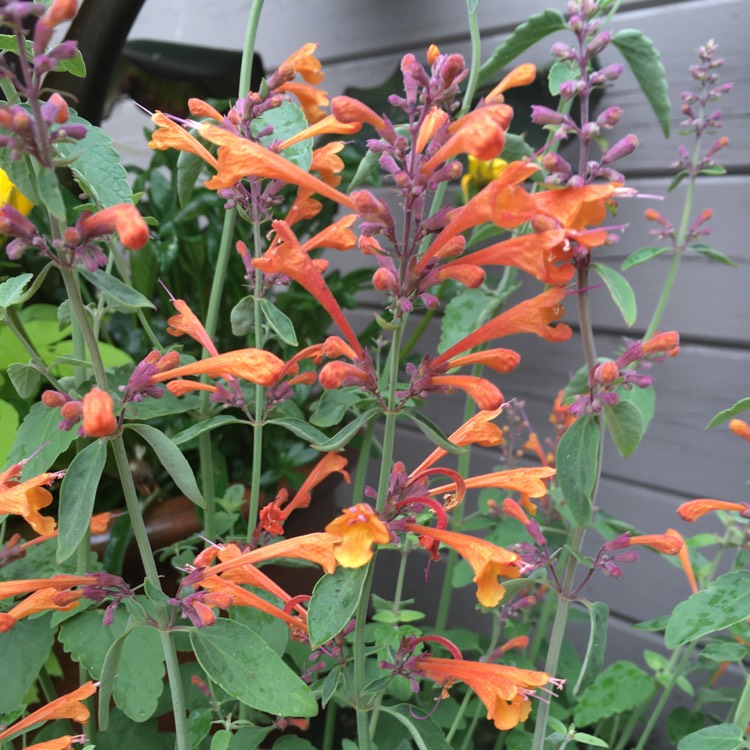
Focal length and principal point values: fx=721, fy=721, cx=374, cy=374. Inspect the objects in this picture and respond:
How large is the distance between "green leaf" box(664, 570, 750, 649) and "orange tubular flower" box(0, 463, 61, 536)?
0.41 meters

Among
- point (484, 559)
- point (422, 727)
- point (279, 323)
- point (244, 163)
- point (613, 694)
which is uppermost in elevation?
point (244, 163)

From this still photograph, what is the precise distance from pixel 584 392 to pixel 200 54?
0.90 metres

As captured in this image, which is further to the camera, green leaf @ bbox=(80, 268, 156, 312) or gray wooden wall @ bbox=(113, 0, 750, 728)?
gray wooden wall @ bbox=(113, 0, 750, 728)

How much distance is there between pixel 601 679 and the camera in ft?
2.24

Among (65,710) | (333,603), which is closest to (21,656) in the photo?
(65,710)

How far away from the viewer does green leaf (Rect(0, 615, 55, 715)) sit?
1.65ft

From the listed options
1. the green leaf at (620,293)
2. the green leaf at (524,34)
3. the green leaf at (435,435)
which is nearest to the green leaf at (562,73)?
the green leaf at (524,34)

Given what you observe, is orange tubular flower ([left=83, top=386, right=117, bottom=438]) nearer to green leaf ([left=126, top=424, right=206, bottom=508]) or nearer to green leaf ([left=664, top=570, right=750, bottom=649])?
green leaf ([left=126, top=424, right=206, bottom=508])

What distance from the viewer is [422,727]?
1.60 ft

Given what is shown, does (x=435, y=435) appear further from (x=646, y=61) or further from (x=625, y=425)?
(x=646, y=61)

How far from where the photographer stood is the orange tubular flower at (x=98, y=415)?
13.8 inches

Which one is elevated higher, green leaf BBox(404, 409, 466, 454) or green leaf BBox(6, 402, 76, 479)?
green leaf BBox(404, 409, 466, 454)

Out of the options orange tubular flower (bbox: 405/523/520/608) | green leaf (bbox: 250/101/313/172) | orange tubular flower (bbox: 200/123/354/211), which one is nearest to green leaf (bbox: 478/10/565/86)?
green leaf (bbox: 250/101/313/172)

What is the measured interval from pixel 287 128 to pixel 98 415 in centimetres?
28
